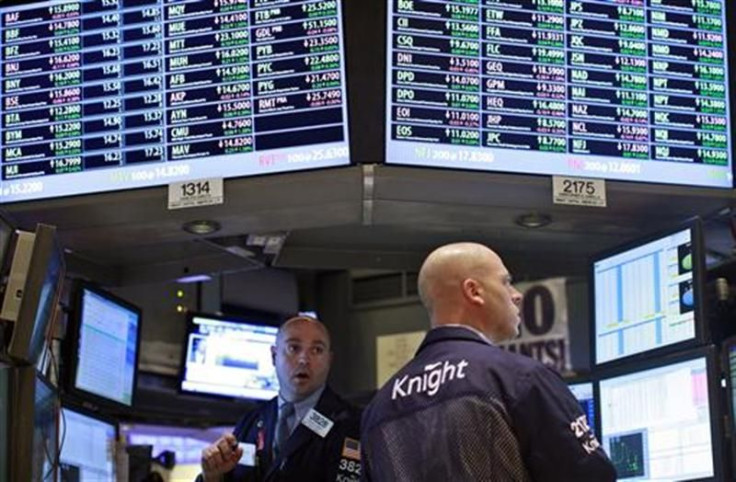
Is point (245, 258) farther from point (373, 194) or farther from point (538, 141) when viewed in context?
point (538, 141)

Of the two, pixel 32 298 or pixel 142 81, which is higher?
pixel 142 81

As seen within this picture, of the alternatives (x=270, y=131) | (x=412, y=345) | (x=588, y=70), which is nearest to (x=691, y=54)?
(x=588, y=70)

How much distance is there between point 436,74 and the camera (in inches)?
144

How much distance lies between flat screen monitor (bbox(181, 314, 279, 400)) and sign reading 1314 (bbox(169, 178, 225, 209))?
178cm

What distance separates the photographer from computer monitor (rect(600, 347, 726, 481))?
334cm

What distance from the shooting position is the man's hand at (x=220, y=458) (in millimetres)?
3678

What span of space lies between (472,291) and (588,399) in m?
1.29

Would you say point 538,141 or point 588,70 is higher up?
point 588,70

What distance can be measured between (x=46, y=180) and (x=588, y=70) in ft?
5.63

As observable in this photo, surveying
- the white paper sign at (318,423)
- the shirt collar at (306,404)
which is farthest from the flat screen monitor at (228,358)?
the white paper sign at (318,423)

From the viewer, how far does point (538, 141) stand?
3.71 meters

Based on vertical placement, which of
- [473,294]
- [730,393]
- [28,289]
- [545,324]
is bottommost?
[730,393]

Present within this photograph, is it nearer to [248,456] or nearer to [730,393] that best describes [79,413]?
[248,456]

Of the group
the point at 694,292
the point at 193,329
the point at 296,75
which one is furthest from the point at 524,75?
the point at 193,329
